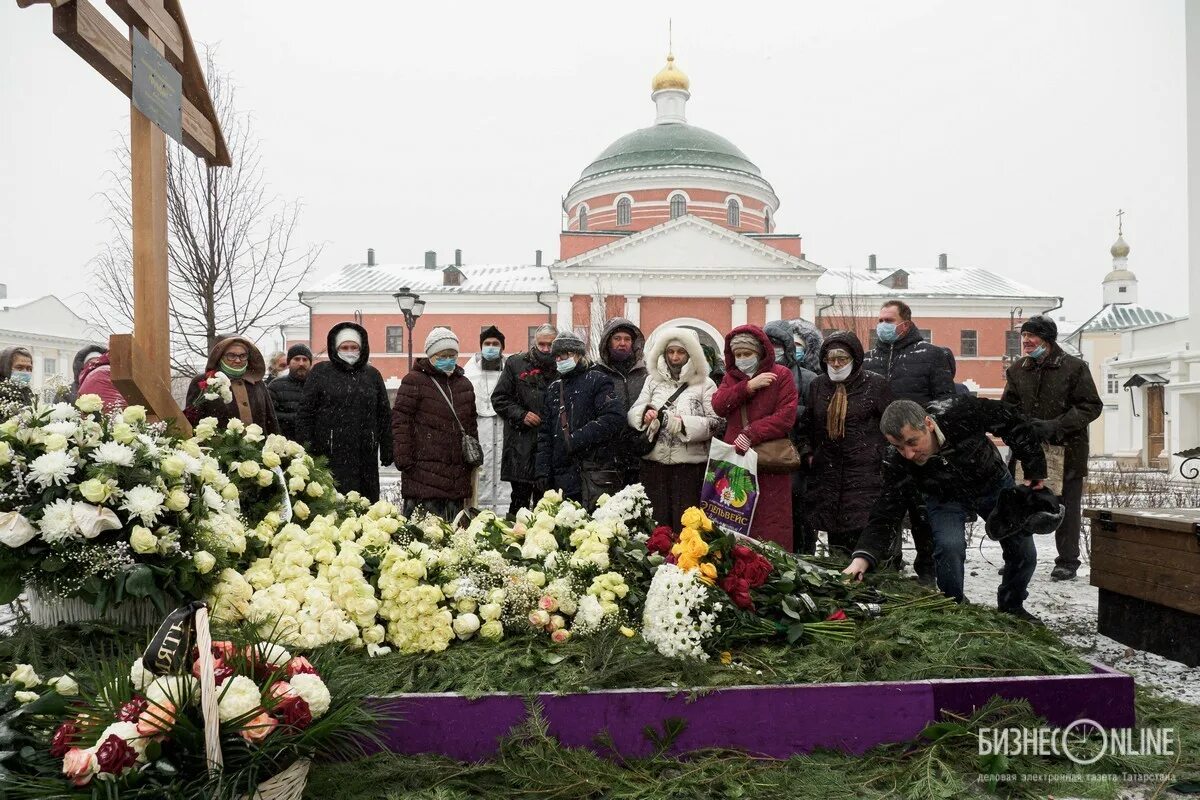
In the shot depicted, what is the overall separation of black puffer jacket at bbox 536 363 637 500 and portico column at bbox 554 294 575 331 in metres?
28.0

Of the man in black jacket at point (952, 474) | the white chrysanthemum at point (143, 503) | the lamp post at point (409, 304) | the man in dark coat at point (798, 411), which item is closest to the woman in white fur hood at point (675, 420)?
the man in dark coat at point (798, 411)

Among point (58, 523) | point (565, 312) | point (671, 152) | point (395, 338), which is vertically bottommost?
point (58, 523)

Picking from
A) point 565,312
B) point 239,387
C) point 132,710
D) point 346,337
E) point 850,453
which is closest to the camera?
point 132,710

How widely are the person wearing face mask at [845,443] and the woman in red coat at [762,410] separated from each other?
0.24 m

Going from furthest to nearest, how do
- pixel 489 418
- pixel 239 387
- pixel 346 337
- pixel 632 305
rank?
1. pixel 632 305
2. pixel 489 418
3. pixel 346 337
4. pixel 239 387

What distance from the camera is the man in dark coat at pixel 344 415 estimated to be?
5.92 m

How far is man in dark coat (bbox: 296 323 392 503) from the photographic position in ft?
19.4

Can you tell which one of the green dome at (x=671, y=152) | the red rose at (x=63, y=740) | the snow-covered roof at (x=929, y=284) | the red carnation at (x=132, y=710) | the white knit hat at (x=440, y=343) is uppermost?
the green dome at (x=671, y=152)

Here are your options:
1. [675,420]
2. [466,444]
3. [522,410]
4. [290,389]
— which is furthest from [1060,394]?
[290,389]

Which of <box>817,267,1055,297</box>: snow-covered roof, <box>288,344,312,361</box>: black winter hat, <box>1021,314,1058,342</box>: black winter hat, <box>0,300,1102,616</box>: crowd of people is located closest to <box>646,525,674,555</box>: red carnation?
<box>0,300,1102,616</box>: crowd of people

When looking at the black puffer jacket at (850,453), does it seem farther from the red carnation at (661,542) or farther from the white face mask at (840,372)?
the red carnation at (661,542)

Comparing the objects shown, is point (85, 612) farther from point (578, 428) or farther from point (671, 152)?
point (671, 152)

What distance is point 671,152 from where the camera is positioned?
3791 centimetres

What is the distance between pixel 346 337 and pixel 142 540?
338cm
